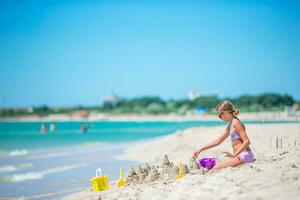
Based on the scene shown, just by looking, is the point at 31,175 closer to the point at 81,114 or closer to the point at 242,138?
the point at 242,138

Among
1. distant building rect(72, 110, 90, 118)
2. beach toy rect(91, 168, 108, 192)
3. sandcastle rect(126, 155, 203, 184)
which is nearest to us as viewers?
sandcastle rect(126, 155, 203, 184)

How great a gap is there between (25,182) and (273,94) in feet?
324

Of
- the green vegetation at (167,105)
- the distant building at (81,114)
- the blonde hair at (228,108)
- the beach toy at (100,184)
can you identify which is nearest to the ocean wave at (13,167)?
the beach toy at (100,184)

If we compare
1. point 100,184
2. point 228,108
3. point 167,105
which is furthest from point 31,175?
point 167,105

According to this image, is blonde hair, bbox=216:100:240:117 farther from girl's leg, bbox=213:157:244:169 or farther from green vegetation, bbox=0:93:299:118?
green vegetation, bbox=0:93:299:118

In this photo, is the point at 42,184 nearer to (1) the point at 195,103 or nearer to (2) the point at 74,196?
(2) the point at 74,196

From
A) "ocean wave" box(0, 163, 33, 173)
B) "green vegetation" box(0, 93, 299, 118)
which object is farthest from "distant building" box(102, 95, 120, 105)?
"ocean wave" box(0, 163, 33, 173)

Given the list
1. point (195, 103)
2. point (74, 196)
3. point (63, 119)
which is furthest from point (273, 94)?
point (74, 196)

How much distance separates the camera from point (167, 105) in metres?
153

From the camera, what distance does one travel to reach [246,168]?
7.55 m

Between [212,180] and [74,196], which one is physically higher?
[212,180]

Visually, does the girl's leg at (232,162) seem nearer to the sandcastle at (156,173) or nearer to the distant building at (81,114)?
the sandcastle at (156,173)

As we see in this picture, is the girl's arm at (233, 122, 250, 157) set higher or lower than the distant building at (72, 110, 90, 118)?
lower

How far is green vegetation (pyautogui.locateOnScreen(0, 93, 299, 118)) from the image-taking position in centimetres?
10181
